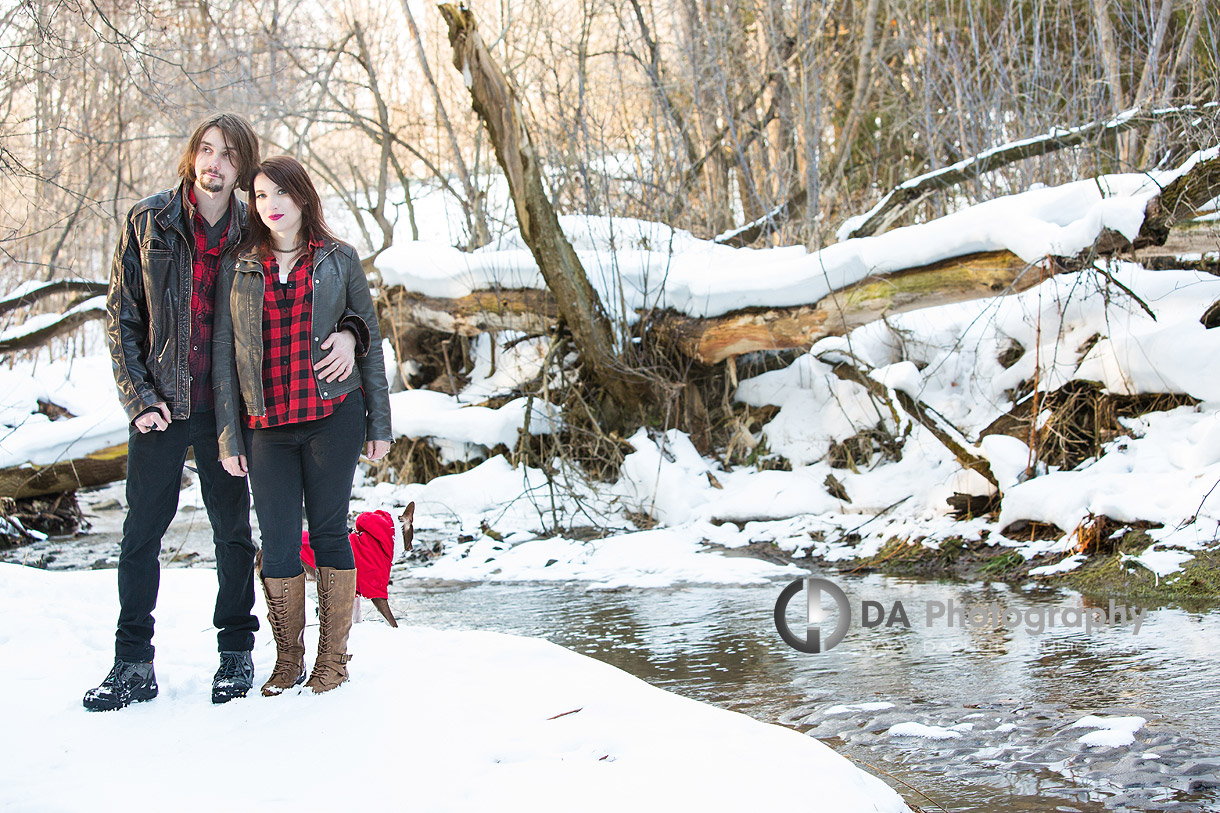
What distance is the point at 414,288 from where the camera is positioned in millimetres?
8727

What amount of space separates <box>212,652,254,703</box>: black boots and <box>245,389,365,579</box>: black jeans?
27 centimetres

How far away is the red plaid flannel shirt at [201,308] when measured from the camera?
2.79 m

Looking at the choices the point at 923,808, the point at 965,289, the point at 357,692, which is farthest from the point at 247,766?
the point at 965,289

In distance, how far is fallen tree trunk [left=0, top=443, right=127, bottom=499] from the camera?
7.62 meters

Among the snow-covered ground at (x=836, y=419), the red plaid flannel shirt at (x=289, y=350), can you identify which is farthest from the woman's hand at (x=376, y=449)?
the snow-covered ground at (x=836, y=419)

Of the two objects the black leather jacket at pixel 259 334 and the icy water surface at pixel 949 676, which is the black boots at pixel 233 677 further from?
the icy water surface at pixel 949 676

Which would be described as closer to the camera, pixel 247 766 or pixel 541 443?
pixel 247 766

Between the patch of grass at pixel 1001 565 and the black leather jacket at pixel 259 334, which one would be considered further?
the patch of grass at pixel 1001 565

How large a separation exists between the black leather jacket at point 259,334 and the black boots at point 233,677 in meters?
0.62

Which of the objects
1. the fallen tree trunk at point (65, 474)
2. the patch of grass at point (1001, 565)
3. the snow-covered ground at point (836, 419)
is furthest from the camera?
the fallen tree trunk at point (65, 474)

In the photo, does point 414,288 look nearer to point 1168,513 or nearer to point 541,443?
point 541,443

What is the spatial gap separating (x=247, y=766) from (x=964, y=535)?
4877mm
